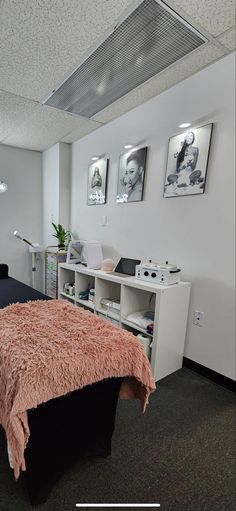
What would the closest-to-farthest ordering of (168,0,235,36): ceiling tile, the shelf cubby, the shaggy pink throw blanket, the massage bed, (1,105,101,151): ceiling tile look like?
the shaggy pink throw blanket
the massage bed
(168,0,235,36): ceiling tile
the shelf cubby
(1,105,101,151): ceiling tile

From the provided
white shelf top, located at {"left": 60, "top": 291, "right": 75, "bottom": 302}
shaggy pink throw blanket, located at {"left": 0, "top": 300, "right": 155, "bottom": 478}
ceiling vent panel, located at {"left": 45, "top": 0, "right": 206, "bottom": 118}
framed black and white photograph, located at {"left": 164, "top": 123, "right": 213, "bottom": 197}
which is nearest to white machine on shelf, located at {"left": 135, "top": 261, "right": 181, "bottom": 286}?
framed black and white photograph, located at {"left": 164, "top": 123, "right": 213, "bottom": 197}

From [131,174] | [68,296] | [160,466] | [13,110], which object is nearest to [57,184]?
[13,110]

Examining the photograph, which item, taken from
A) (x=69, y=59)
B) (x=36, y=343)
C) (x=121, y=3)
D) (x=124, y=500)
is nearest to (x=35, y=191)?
(x=69, y=59)

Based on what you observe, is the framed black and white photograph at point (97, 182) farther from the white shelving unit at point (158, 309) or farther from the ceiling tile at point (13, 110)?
the white shelving unit at point (158, 309)

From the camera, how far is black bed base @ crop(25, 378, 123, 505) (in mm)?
914

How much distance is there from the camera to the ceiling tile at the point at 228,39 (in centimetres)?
151

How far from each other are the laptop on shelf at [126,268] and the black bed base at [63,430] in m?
1.23

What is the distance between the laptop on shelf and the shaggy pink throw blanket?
1020mm

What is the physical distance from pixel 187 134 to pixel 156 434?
2.12 metres

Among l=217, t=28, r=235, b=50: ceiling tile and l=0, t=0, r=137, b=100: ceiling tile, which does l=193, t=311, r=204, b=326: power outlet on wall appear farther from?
l=0, t=0, r=137, b=100: ceiling tile

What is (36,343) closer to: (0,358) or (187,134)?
(0,358)

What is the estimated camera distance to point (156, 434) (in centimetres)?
142

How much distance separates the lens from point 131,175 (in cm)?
247

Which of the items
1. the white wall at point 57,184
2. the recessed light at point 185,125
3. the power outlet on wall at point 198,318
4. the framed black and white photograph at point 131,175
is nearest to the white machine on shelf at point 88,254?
the framed black and white photograph at point 131,175
